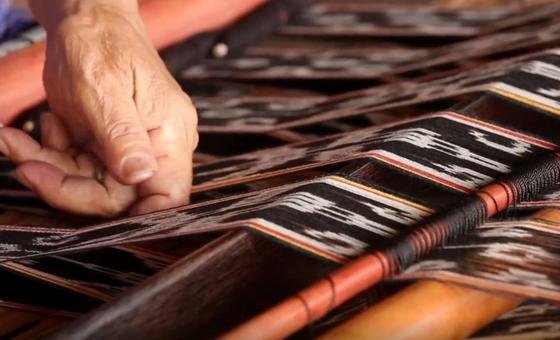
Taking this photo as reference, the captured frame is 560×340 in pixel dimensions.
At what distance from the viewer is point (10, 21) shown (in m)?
1.70

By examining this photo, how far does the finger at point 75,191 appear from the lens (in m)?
1.07

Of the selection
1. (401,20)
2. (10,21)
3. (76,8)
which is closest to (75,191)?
(76,8)

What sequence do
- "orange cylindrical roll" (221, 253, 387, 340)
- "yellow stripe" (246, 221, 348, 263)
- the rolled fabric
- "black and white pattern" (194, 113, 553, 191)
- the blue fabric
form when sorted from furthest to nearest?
1. the blue fabric
2. the rolled fabric
3. "black and white pattern" (194, 113, 553, 191)
4. "yellow stripe" (246, 221, 348, 263)
5. "orange cylindrical roll" (221, 253, 387, 340)

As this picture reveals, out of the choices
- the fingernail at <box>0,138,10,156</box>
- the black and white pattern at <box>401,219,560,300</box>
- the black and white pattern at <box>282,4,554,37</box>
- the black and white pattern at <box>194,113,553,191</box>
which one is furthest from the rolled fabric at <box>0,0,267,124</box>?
the black and white pattern at <box>401,219,560,300</box>

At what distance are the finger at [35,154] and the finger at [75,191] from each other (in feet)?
0.06

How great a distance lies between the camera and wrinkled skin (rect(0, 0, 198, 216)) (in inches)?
40.2

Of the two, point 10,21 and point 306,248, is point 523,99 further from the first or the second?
point 10,21

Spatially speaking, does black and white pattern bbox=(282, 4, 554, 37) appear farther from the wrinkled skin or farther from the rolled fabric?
the wrinkled skin

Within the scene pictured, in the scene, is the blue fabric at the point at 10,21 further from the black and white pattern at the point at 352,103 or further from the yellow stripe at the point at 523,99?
the yellow stripe at the point at 523,99

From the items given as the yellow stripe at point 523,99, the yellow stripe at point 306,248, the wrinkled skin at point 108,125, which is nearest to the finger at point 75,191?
the wrinkled skin at point 108,125

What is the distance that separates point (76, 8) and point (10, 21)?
589 millimetres

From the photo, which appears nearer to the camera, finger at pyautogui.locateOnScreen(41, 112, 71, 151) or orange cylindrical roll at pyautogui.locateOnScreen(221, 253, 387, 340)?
orange cylindrical roll at pyautogui.locateOnScreen(221, 253, 387, 340)

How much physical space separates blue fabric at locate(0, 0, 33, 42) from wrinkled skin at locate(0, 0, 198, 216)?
21.4 inches

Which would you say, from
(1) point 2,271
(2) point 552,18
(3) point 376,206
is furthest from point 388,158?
(2) point 552,18
